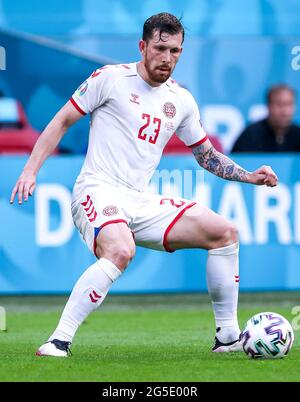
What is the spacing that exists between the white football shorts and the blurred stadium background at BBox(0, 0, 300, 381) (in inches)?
39.1

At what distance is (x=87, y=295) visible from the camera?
25.4ft

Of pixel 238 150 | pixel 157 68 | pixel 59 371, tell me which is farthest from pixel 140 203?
pixel 238 150

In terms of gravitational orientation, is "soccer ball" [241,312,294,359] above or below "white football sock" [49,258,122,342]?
below

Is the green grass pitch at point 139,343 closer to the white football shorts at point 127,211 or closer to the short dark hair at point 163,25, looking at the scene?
the white football shorts at point 127,211

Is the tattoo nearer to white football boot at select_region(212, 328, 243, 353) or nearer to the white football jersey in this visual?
the white football jersey

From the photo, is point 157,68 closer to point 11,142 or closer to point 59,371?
point 59,371

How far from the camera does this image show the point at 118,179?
8211mm

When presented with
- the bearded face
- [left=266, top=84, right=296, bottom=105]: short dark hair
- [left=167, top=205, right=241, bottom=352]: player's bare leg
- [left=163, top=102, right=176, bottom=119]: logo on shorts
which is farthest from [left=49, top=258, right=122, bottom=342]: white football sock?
[left=266, top=84, right=296, bottom=105]: short dark hair

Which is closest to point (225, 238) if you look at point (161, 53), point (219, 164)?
point (219, 164)

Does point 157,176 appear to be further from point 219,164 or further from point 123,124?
point 123,124

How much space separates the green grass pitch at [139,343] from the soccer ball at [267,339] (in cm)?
8

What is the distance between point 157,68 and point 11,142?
18.9 feet

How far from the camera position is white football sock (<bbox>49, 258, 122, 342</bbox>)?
7719mm

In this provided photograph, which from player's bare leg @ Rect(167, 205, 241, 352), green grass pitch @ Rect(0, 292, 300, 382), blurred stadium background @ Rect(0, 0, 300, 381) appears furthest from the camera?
blurred stadium background @ Rect(0, 0, 300, 381)
